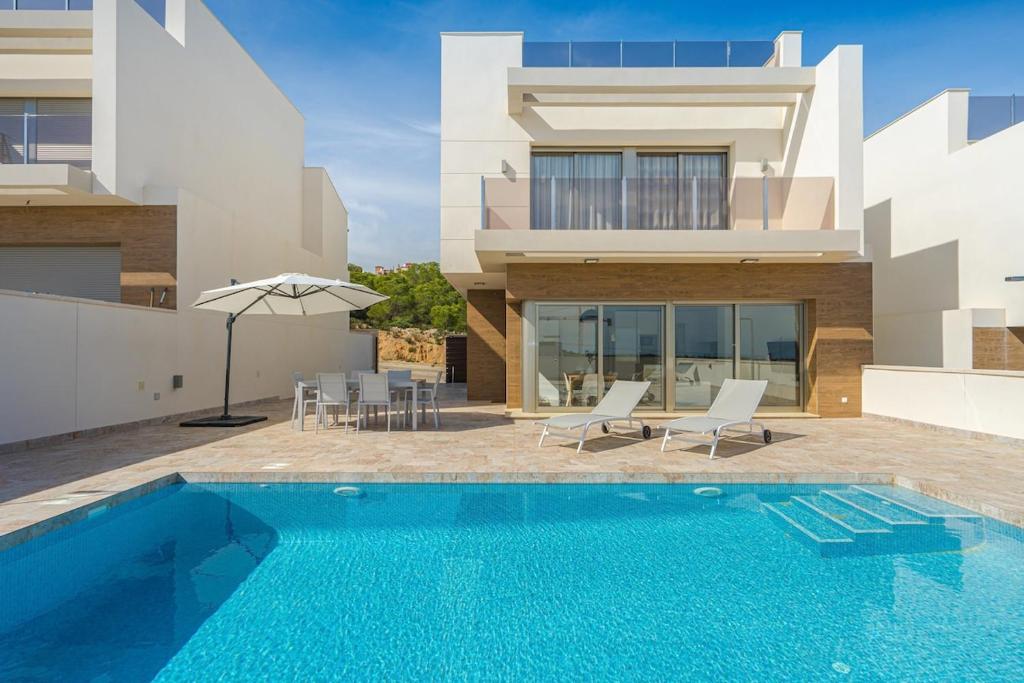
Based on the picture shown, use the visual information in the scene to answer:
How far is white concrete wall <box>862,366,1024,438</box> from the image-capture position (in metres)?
9.41

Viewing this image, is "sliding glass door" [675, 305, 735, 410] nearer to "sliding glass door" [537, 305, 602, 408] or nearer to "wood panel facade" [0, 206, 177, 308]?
"sliding glass door" [537, 305, 602, 408]

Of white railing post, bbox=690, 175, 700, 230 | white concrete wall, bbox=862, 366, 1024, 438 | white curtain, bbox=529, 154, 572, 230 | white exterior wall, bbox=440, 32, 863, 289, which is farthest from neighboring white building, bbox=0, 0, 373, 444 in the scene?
white concrete wall, bbox=862, 366, 1024, 438

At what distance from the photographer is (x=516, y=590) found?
15.2ft

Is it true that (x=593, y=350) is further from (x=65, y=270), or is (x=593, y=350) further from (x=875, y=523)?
(x=65, y=270)

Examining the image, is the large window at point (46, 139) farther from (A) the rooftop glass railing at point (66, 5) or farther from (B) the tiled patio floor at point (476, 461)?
(B) the tiled patio floor at point (476, 461)

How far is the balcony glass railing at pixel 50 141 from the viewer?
1211 centimetres

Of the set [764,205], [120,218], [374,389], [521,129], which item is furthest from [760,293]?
[120,218]

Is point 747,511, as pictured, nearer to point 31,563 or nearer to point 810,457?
point 810,457

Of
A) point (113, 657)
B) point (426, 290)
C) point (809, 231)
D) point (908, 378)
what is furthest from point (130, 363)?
point (426, 290)

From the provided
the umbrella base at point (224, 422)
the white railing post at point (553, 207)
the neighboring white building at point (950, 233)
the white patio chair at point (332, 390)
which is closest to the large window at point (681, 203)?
the white railing post at point (553, 207)

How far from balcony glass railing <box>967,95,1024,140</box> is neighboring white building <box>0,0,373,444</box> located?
62.8 feet

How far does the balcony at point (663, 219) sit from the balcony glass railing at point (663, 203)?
19 millimetres

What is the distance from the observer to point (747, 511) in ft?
21.0

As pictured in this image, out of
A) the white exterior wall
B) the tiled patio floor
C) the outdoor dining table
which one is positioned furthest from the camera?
the white exterior wall
